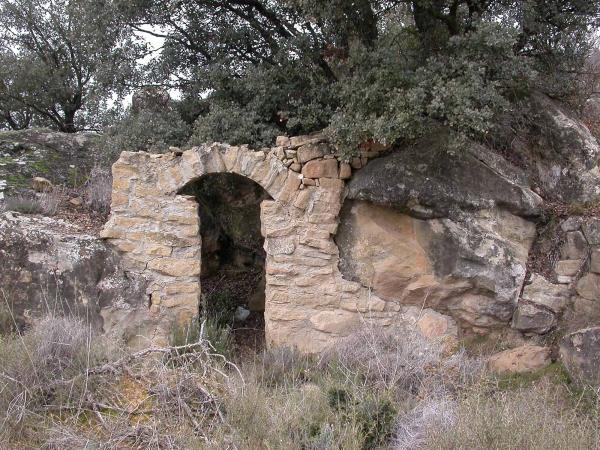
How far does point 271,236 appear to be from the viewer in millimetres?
6691

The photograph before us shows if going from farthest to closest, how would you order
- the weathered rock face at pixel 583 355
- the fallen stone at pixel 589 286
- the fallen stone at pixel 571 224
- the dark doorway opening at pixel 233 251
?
the dark doorway opening at pixel 233 251
the fallen stone at pixel 571 224
the fallen stone at pixel 589 286
the weathered rock face at pixel 583 355

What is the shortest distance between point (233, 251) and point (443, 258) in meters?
4.25

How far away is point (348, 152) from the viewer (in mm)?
6270

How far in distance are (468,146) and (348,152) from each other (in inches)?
53.4

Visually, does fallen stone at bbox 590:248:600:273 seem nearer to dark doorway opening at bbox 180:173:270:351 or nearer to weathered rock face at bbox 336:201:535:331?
weathered rock face at bbox 336:201:535:331

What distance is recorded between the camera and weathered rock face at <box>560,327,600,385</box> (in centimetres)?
536

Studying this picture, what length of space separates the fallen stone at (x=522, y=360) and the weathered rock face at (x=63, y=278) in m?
3.97

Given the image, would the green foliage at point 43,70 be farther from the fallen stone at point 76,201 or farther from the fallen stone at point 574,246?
the fallen stone at point 574,246

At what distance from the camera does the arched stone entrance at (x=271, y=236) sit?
666 centimetres

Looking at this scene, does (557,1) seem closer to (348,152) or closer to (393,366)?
(348,152)

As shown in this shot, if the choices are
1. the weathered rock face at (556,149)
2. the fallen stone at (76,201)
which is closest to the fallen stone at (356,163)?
the weathered rock face at (556,149)

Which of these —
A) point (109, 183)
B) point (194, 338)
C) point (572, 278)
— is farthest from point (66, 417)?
point (572, 278)

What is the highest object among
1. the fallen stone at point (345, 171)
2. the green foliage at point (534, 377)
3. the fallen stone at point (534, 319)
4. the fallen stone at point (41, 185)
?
the fallen stone at point (345, 171)

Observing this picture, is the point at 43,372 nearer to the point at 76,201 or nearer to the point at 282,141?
the point at 282,141
